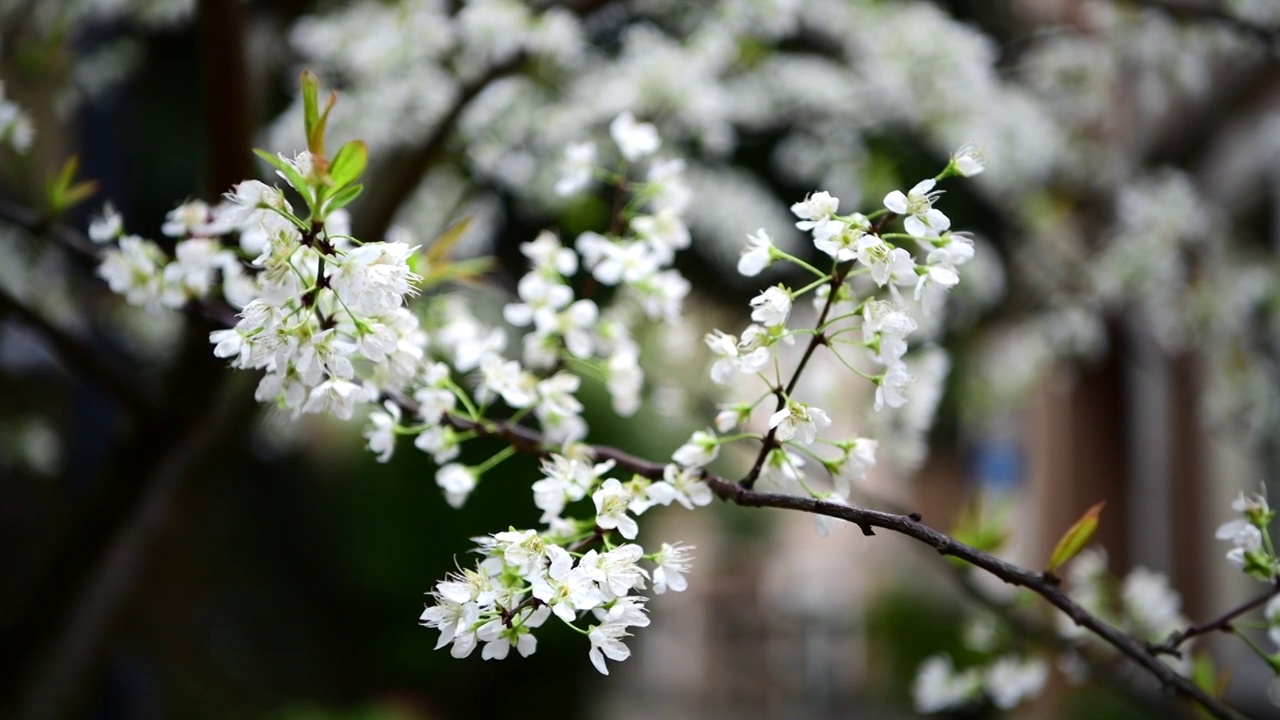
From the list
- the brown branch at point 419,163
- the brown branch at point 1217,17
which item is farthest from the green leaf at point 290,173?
the brown branch at point 1217,17

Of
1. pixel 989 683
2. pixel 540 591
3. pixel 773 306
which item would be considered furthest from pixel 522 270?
pixel 540 591

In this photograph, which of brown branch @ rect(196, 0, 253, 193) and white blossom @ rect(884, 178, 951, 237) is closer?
white blossom @ rect(884, 178, 951, 237)

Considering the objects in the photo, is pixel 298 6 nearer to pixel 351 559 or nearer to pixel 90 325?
pixel 90 325

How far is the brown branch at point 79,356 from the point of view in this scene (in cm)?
Result: 155

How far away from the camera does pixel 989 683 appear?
149 centimetres

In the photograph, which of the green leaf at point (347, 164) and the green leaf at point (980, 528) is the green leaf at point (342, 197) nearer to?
the green leaf at point (347, 164)

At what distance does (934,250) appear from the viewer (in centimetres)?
93

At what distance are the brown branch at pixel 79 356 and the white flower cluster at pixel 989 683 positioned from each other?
4.53ft

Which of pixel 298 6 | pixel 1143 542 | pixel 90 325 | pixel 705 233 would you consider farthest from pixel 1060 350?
pixel 90 325

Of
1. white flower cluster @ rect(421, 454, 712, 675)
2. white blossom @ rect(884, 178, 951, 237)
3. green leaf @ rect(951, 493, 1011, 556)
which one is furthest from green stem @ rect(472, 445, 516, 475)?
green leaf @ rect(951, 493, 1011, 556)

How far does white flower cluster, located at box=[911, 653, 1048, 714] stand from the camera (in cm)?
145

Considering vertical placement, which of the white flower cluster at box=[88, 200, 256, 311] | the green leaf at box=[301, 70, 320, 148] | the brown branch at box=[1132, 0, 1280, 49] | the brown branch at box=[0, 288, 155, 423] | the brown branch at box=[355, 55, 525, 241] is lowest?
the green leaf at box=[301, 70, 320, 148]

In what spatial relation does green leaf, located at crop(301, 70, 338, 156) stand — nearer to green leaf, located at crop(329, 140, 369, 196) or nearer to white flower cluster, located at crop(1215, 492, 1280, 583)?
green leaf, located at crop(329, 140, 369, 196)

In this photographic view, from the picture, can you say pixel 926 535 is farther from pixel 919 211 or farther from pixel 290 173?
pixel 290 173
